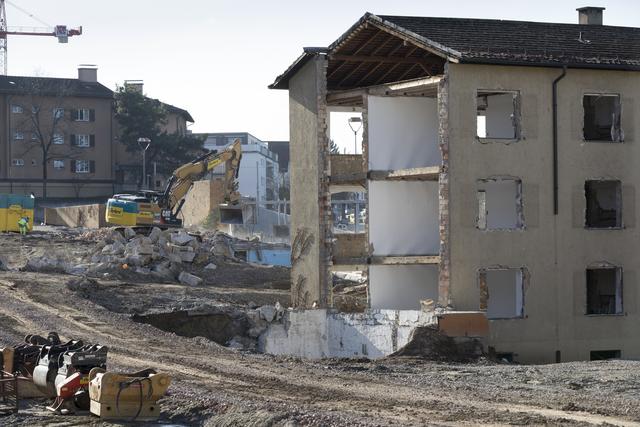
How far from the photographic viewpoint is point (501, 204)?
34156mm

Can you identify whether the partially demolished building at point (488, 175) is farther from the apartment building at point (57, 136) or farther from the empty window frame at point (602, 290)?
the apartment building at point (57, 136)

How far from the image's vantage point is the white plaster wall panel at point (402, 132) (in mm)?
34156

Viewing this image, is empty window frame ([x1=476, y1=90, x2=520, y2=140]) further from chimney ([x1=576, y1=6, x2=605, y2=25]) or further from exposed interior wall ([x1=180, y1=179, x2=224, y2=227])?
exposed interior wall ([x1=180, y1=179, x2=224, y2=227])

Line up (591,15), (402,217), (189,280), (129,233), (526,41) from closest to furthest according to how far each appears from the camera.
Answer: (526,41) < (402,217) < (591,15) < (189,280) < (129,233)

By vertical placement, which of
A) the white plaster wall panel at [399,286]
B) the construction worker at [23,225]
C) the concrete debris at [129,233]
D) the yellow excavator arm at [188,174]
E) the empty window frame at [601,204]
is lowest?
the white plaster wall panel at [399,286]

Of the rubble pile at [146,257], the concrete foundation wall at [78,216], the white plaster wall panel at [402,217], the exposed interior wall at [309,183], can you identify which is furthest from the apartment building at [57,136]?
the white plaster wall panel at [402,217]

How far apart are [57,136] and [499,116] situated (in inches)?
2586

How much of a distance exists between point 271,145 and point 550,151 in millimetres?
107549

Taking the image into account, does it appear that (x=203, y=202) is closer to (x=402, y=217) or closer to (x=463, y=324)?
(x=402, y=217)

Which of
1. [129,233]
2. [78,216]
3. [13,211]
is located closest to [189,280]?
[129,233]

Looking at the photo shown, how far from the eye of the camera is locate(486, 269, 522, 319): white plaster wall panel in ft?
110

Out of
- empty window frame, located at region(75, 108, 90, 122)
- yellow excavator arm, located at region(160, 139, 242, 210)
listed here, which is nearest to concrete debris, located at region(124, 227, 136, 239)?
yellow excavator arm, located at region(160, 139, 242, 210)

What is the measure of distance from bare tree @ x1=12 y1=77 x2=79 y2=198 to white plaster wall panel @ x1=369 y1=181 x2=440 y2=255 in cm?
6181

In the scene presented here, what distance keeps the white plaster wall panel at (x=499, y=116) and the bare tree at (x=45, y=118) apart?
6213cm
